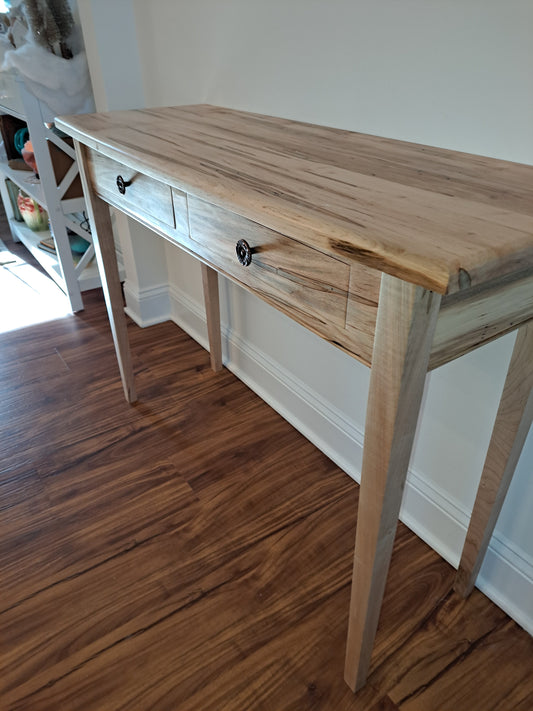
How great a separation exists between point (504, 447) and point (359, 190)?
0.51 m

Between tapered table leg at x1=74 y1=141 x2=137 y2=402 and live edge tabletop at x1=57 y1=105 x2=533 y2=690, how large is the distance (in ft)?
0.86

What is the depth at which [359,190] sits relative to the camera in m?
0.69

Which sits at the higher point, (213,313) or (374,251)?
(374,251)

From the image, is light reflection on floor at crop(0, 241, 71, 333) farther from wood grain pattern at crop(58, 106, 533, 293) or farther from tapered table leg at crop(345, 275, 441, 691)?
tapered table leg at crop(345, 275, 441, 691)

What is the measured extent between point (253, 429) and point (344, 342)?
94 cm

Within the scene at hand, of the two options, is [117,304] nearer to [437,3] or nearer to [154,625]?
[154,625]

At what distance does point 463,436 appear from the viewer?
1066 mm

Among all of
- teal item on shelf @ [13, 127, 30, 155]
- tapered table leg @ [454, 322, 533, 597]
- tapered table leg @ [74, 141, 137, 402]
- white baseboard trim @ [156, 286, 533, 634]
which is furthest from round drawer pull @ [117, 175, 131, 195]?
teal item on shelf @ [13, 127, 30, 155]

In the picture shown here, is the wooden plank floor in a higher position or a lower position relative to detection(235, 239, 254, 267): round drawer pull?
lower

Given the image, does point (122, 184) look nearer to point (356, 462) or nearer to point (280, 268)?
point (280, 268)

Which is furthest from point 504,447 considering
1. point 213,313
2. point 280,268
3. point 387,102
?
point 213,313

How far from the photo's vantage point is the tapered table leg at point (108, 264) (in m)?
1.35

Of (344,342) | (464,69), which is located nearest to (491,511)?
(344,342)

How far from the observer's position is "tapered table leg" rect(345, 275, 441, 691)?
1.82ft
